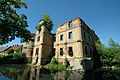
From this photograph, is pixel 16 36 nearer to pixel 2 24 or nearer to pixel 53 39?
pixel 2 24

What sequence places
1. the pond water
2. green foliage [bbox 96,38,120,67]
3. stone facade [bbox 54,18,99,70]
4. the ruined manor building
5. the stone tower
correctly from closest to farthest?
the pond water → stone facade [bbox 54,18,99,70] → the ruined manor building → green foliage [bbox 96,38,120,67] → the stone tower

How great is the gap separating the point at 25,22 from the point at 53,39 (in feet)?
37.3

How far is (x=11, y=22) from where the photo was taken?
8.28 meters

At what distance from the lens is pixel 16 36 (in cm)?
930

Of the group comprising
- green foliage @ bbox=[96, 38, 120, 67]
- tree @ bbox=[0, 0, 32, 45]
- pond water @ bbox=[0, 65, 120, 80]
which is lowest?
pond water @ bbox=[0, 65, 120, 80]

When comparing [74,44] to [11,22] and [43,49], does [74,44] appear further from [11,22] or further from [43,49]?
[11,22]

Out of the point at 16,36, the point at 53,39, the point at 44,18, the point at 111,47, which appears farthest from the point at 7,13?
the point at 111,47

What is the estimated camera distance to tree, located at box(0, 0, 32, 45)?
741 cm

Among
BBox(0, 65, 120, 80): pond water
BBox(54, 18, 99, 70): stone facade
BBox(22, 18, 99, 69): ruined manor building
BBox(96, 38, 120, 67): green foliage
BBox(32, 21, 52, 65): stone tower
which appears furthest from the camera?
BBox(32, 21, 52, 65): stone tower

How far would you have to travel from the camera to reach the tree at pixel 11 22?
292 inches

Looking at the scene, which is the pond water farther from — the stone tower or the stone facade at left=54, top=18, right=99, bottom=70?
the stone tower

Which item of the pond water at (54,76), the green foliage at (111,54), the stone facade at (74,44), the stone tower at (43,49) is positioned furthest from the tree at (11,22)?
the green foliage at (111,54)

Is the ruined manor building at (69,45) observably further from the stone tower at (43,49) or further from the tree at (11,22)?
the tree at (11,22)

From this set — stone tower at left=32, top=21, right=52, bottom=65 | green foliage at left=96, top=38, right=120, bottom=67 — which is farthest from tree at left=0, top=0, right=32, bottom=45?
green foliage at left=96, top=38, right=120, bottom=67
